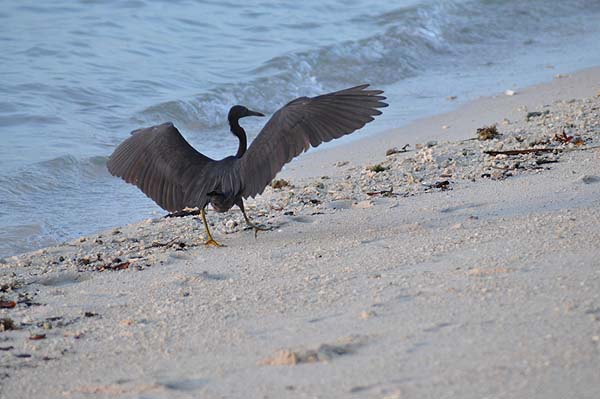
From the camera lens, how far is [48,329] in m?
4.70

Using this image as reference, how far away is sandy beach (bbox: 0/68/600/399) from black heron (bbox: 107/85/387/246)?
0.34 m

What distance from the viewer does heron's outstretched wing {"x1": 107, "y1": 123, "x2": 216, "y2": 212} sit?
257 inches

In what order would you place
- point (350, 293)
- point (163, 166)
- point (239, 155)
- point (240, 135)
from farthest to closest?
point (240, 135), point (239, 155), point (163, 166), point (350, 293)

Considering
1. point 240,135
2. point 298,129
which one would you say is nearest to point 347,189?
point 240,135

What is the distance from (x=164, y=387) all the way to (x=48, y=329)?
1155 mm

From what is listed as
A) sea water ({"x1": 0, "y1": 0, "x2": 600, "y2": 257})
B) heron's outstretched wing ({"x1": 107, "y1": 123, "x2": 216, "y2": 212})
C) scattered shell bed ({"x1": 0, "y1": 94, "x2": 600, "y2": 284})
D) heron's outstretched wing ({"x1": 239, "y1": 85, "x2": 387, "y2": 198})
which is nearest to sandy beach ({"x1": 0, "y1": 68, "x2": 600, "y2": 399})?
scattered shell bed ({"x1": 0, "y1": 94, "x2": 600, "y2": 284})

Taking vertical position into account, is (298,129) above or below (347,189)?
above

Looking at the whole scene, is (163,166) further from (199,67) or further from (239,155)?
(199,67)

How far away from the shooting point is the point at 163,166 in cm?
654

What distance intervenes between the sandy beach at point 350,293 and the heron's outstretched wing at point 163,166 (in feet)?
1.12

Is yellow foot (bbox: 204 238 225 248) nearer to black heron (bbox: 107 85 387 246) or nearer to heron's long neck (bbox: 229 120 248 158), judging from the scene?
black heron (bbox: 107 85 387 246)

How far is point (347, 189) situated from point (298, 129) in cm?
134

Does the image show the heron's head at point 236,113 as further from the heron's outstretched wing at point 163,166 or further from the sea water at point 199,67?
the sea water at point 199,67

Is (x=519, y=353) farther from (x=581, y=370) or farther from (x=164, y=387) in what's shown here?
(x=164, y=387)
